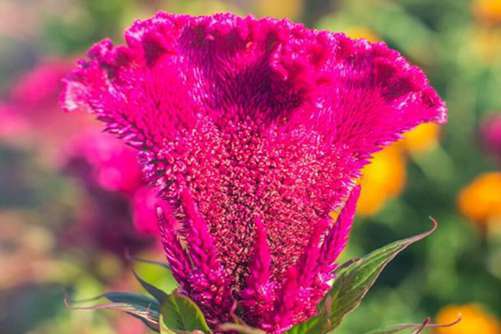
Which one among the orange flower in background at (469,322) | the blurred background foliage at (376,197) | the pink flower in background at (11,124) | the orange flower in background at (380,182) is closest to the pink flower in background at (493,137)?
the blurred background foliage at (376,197)

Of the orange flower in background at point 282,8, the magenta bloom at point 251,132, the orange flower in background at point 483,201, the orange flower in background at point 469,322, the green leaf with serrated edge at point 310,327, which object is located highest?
the orange flower in background at point 282,8

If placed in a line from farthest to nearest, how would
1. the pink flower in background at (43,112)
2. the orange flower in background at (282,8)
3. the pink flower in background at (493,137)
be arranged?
the orange flower in background at (282,8) → the pink flower in background at (43,112) → the pink flower in background at (493,137)

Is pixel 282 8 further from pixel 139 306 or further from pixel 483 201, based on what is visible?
pixel 139 306

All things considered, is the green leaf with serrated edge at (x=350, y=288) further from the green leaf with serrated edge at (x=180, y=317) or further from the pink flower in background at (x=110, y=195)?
the pink flower in background at (x=110, y=195)

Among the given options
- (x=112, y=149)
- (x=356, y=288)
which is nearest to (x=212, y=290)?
(x=356, y=288)

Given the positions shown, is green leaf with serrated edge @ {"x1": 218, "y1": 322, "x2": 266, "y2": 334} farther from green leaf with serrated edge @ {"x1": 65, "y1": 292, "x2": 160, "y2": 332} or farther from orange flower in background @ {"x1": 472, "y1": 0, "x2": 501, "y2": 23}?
orange flower in background @ {"x1": 472, "y1": 0, "x2": 501, "y2": 23}

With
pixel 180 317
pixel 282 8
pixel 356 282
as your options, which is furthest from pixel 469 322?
pixel 282 8
